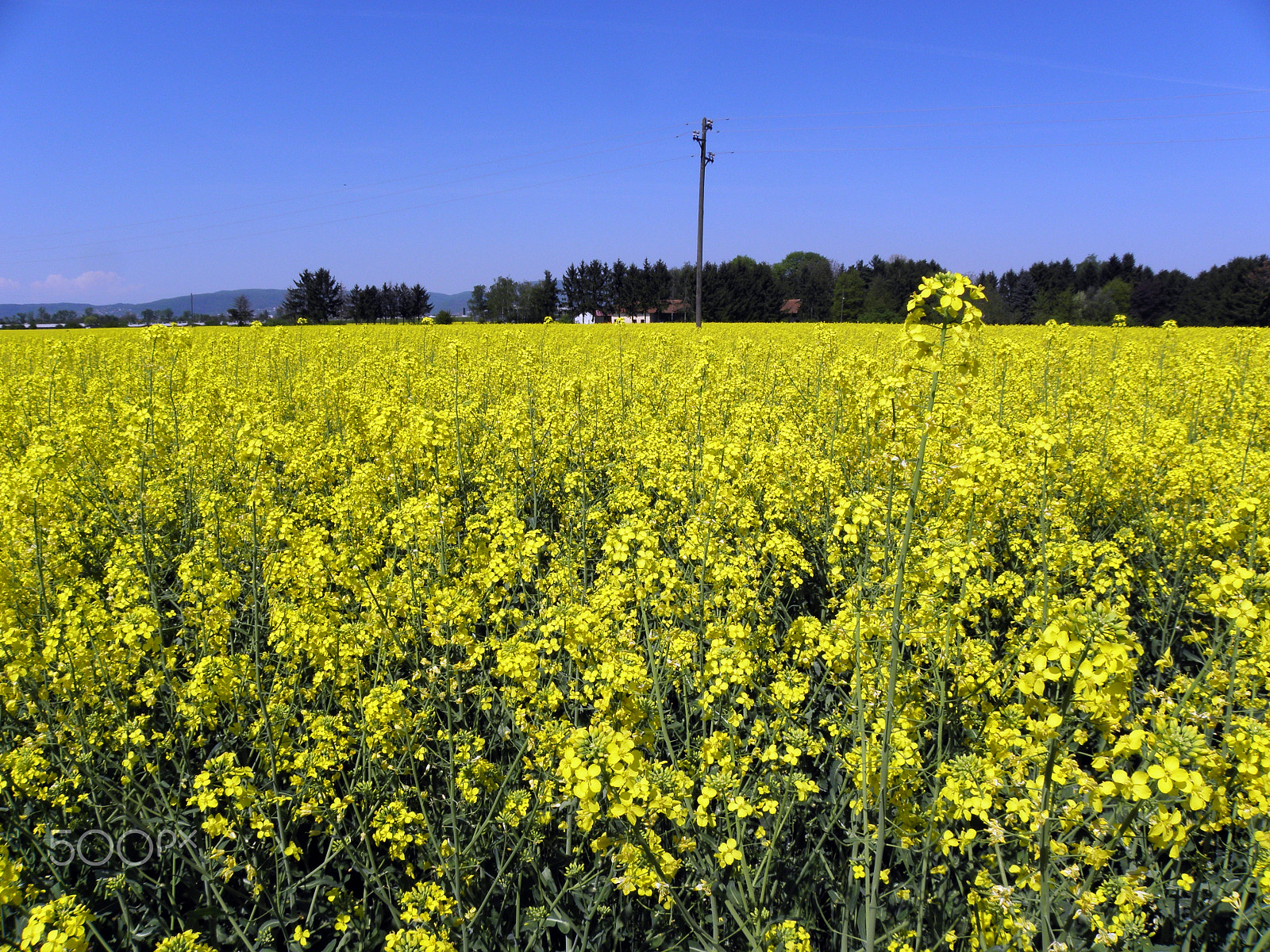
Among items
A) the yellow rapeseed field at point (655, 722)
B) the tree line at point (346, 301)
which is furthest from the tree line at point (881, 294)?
the yellow rapeseed field at point (655, 722)

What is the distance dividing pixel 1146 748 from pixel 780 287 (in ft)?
210

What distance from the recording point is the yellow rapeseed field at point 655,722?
208 cm

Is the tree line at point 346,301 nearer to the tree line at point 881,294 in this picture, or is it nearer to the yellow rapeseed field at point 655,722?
the tree line at point 881,294

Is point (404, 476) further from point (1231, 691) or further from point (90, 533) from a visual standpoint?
point (1231, 691)

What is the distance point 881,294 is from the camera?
2373 inches

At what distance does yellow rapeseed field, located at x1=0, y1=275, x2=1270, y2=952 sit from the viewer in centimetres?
208

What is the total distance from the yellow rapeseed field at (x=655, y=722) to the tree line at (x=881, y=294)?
52.1m

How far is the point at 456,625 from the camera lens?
334 cm

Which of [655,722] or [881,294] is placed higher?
[881,294]

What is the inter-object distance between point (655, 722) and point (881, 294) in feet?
214

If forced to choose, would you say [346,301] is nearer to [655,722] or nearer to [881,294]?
[881,294]

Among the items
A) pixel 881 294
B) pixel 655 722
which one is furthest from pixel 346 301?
pixel 655 722

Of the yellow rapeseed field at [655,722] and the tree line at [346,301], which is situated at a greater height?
the tree line at [346,301]

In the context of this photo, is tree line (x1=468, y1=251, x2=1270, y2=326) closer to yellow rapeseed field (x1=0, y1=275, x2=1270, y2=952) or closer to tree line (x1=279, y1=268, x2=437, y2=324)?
tree line (x1=279, y1=268, x2=437, y2=324)
